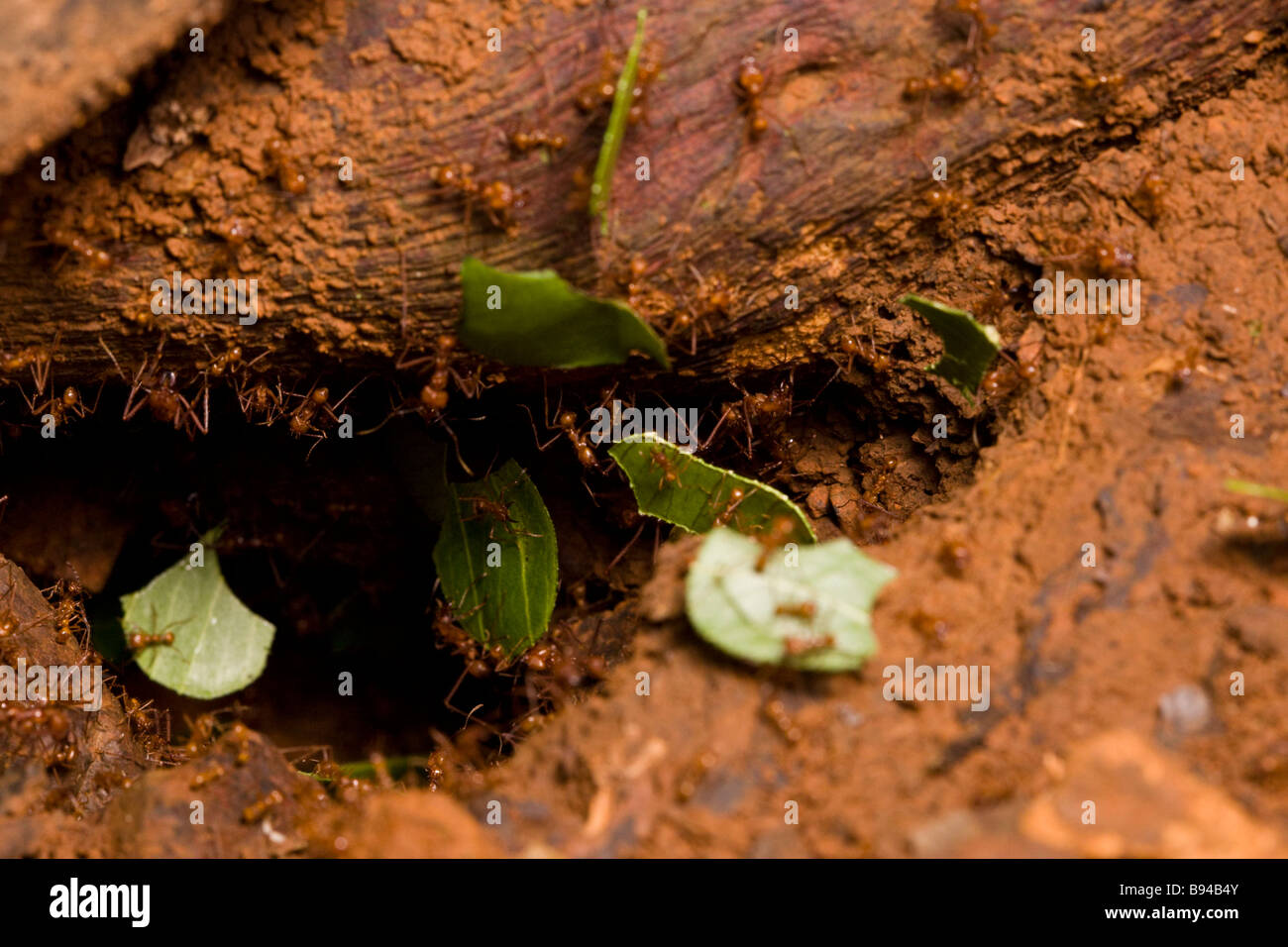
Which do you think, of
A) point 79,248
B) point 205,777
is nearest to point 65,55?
point 79,248

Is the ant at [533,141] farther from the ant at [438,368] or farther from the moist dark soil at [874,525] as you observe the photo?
the ant at [438,368]

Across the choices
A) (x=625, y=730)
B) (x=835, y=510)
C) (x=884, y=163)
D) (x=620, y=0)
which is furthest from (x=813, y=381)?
(x=625, y=730)

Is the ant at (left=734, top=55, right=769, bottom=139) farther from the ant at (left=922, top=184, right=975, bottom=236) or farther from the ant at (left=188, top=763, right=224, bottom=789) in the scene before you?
the ant at (left=188, top=763, right=224, bottom=789)

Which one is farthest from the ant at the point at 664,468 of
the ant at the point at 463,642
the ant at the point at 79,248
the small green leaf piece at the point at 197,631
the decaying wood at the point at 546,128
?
the small green leaf piece at the point at 197,631

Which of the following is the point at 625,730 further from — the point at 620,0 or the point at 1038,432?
the point at 620,0

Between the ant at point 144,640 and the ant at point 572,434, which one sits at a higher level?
the ant at point 572,434

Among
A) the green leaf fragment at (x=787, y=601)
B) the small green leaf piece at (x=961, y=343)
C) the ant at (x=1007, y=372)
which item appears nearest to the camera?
the green leaf fragment at (x=787, y=601)

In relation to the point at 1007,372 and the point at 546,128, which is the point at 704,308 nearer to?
the point at 546,128
